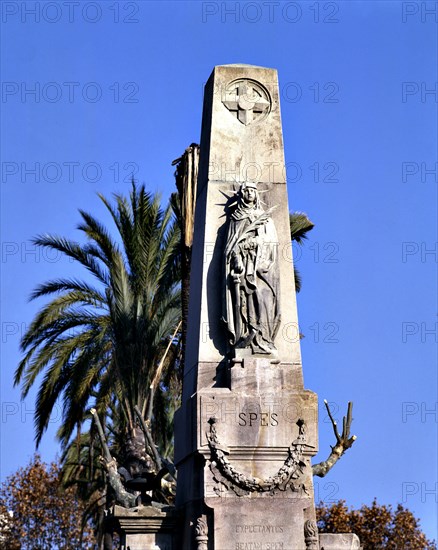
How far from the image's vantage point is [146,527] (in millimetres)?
14570

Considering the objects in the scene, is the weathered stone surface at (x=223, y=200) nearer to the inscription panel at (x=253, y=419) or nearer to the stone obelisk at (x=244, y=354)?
the stone obelisk at (x=244, y=354)

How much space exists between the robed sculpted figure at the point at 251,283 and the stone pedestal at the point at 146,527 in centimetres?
209

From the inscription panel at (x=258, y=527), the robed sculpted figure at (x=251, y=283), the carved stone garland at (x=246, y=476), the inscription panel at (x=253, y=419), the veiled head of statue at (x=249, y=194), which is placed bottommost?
the inscription panel at (x=258, y=527)

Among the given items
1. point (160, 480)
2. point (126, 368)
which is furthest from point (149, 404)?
point (160, 480)

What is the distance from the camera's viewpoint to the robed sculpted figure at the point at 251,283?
14.5m

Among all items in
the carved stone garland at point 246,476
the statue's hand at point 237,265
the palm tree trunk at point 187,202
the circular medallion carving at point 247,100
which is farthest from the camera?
the palm tree trunk at point 187,202

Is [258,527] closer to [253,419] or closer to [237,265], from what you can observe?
[253,419]

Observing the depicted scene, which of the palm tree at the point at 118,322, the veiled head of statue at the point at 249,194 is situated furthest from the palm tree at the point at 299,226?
the veiled head of statue at the point at 249,194

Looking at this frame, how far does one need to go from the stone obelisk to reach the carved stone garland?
1 centimetres

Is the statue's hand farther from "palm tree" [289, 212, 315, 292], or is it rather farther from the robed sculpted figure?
"palm tree" [289, 212, 315, 292]

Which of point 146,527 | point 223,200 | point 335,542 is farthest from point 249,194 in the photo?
point 335,542

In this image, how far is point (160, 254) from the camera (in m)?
28.3

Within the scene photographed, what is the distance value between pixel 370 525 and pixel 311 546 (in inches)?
1117

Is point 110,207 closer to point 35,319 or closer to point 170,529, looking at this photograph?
point 35,319
